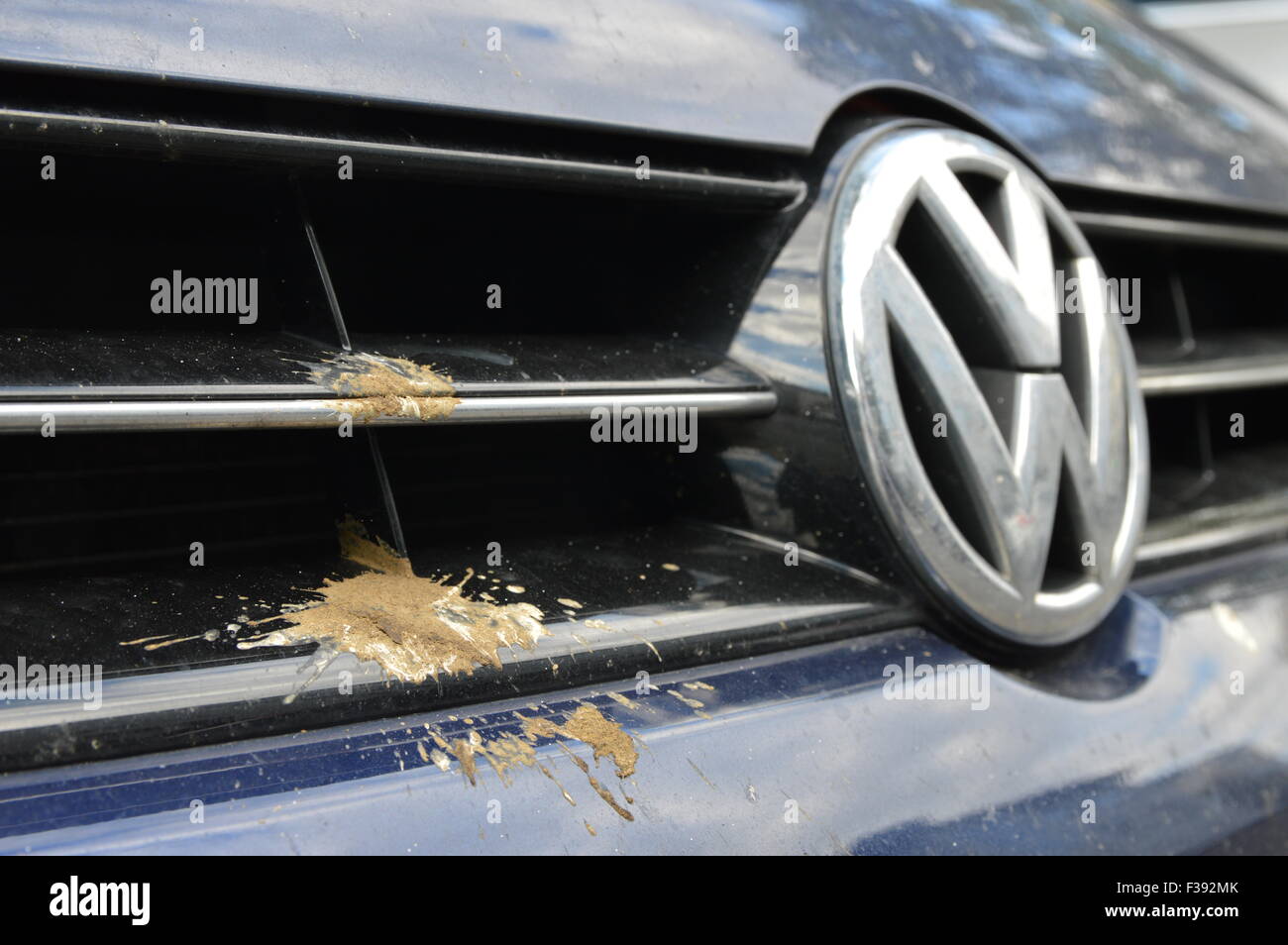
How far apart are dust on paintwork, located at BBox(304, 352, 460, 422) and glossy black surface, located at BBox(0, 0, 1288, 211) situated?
0.69ft

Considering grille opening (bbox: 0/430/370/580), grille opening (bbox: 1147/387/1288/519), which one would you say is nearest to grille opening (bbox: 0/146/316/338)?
grille opening (bbox: 0/430/370/580)

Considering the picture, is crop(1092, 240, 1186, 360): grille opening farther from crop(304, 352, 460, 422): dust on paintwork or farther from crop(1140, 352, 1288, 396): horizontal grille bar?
crop(304, 352, 460, 422): dust on paintwork

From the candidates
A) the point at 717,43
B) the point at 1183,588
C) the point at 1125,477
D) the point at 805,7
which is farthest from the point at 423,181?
the point at 1183,588

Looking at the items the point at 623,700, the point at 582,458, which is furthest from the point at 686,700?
the point at 582,458

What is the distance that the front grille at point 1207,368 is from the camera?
157 centimetres

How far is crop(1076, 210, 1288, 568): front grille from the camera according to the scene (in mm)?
1566

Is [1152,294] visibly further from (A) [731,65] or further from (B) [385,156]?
(B) [385,156]

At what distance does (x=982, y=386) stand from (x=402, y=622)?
27.1 inches

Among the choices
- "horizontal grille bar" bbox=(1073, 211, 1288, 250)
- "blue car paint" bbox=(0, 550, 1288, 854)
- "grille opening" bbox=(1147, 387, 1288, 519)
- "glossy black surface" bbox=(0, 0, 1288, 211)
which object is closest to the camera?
"blue car paint" bbox=(0, 550, 1288, 854)

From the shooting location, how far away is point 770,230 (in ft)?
3.98

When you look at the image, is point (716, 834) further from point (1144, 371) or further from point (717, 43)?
point (1144, 371)

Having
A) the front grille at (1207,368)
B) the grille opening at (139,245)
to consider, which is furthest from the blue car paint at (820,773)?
the grille opening at (139,245)

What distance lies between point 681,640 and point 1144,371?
2.98ft

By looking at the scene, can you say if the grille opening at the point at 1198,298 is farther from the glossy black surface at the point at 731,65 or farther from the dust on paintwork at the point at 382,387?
the dust on paintwork at the point at 382,387
